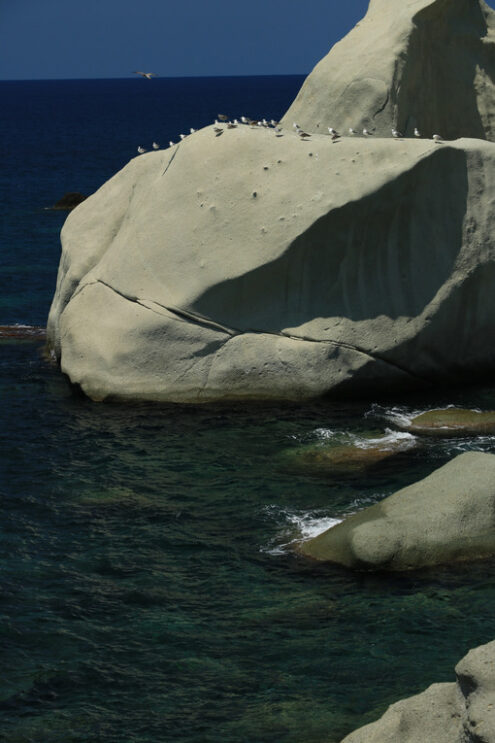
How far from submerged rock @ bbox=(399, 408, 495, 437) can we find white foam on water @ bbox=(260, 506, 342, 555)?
474 centimetres

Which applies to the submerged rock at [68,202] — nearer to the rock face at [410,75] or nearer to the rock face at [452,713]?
the rock face at [410,75]

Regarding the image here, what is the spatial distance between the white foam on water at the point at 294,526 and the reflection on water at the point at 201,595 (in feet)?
0.12

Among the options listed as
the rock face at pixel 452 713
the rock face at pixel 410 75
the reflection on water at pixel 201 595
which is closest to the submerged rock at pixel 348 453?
the reflection on water at pixel 201 595

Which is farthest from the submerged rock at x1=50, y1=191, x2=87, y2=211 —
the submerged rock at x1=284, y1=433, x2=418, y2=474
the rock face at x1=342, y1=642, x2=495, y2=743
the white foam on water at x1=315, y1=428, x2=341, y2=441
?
the rock face at x1=342, y1=642, x2=495, y2=743

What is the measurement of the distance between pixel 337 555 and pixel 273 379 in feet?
26.7

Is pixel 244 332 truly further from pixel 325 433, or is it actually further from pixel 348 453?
pixel 348 453

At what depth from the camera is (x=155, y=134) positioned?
372 ft

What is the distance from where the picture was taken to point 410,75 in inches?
1127

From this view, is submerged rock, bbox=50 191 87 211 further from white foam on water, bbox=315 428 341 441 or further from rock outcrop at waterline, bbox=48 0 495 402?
white foam on water, bbox=315 428 341 441

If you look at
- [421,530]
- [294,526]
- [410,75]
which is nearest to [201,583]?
[294,526]

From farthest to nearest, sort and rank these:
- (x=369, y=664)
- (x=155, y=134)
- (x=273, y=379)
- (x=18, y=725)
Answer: (x=155, y=134) < (x=273, y=379) < (x=369, y=664) < (x=18, y=725)

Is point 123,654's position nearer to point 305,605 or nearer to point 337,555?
point 305,605

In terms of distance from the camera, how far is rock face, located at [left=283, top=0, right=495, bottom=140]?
28.3 metres

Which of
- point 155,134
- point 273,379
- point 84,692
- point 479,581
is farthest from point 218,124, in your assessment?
point 155,134
